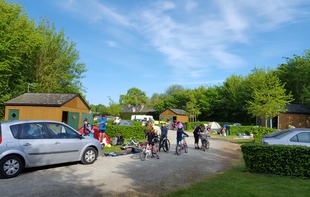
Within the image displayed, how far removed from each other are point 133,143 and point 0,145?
8.76m

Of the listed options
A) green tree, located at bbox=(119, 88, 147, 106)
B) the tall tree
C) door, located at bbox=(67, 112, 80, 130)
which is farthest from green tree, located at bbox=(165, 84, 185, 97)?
door, located at bbox=(67, 112, 80, 130)

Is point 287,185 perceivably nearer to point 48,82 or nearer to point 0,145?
point 0,145

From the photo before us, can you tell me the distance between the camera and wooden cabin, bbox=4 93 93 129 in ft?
75.7

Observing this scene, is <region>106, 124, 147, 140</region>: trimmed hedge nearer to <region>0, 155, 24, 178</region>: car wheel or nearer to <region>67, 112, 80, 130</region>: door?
<region>67, 112, 80, 130</region>: door

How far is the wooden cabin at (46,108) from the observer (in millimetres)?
23078

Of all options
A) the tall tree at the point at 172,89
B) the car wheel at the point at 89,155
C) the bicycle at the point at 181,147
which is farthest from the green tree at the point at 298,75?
the tall tree at the point at 172,89

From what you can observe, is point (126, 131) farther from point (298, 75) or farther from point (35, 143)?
point (298, 75)

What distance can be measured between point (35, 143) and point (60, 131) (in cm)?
124

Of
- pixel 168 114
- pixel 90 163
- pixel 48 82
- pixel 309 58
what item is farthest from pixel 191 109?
pixel 90 163

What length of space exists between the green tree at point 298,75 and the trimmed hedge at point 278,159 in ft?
113

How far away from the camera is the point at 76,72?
41.0 metres

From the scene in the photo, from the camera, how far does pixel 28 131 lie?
872cm

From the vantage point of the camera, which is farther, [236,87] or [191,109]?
[191,109]

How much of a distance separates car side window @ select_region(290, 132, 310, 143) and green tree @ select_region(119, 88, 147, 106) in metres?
104
